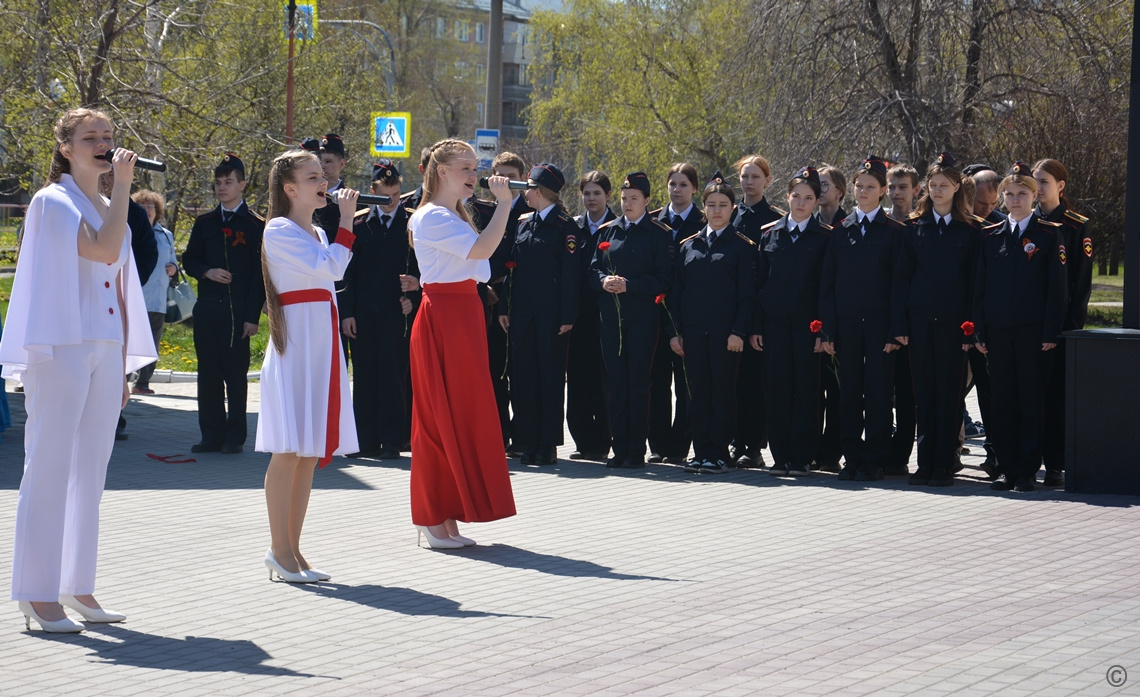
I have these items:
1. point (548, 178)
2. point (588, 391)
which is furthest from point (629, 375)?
point (548, 178)

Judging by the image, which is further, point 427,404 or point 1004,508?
point 1004,508

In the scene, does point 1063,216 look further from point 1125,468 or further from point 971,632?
point 971,632

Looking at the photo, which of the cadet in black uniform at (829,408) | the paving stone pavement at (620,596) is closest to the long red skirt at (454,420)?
the paving stone pavement at (620,596)

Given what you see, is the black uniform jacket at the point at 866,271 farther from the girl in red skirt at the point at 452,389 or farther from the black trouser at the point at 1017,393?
the girl in red skirt at the point at 452,389

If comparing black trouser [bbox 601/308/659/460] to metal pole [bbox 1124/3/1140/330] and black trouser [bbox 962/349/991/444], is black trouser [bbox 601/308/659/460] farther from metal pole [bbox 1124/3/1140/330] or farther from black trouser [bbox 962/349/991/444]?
metal pole [bbox 1124/3/1140/330]

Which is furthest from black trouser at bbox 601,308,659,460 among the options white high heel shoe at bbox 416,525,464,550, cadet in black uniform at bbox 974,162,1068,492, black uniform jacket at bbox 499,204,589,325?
white high heel shoe at bbox 416,525,464,550

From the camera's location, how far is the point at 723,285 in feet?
35.8

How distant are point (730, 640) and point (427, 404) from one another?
275 centimetres

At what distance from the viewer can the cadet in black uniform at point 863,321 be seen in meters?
10.6

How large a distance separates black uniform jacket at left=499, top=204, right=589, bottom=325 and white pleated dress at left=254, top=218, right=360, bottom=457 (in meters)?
4.23

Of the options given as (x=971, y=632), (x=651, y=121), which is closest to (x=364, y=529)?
(x=971, y=632)

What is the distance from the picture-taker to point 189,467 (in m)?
11.0

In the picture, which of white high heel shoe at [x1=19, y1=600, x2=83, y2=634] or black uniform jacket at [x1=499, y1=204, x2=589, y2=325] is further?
black uniform jacket at [x1=499, y1=204, x2=589, y2=325]

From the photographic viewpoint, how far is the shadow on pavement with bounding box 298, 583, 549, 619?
259 inches
